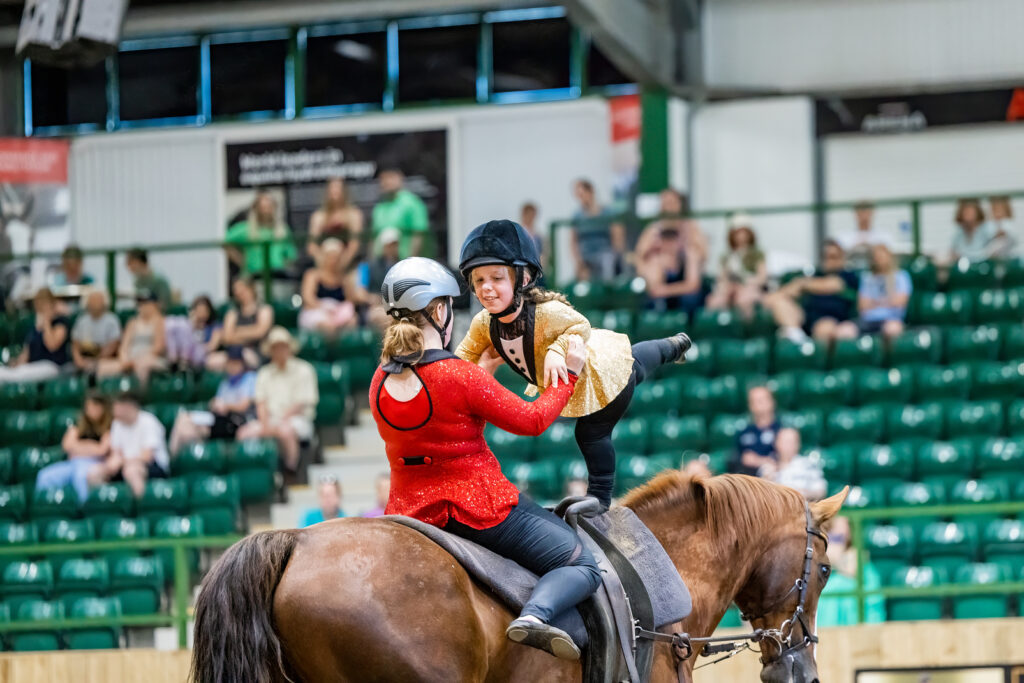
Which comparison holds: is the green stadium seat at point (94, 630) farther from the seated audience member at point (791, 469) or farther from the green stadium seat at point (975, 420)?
the green stadium seat at point (975, 420)

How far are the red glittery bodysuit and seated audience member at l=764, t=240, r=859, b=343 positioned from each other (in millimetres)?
8019

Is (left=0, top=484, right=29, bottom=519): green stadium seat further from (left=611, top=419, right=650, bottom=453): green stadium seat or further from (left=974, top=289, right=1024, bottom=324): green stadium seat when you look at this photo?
(left=974, top=289, right=1024, bottom=324): green stadium seat

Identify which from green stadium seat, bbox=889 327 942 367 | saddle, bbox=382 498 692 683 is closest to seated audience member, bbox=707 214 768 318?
green stadium seat, bbox=889 327 942 367

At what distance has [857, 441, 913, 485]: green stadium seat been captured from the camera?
1057 cm

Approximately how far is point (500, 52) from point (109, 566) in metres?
9.08

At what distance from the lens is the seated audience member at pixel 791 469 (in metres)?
9.45

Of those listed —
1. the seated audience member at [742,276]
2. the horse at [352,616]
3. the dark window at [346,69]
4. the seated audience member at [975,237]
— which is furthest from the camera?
the dark window at [346,69]

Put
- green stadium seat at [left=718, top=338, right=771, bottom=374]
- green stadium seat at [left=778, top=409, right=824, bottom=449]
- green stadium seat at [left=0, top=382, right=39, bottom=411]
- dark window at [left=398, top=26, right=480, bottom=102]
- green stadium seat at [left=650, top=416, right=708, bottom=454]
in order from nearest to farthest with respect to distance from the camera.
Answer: green stadium seat at [left=778, top=409, right=824, bottom=449] < green stadium seat at [left=650, top=416, right=708, bottom=454] < green stadium seat at [left=718, top=338, right=771, bottom=374] < green stadium seat at [left=0, top=382, right=39, bottom=411] < dark window at [left=398, top=26, right=480, bottom=102]

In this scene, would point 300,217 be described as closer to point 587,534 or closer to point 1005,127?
point 1005,127

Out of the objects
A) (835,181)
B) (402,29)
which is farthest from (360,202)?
(835,181)

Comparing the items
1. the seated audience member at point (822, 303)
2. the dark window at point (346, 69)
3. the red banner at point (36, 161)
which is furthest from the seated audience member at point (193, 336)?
the dark window at point (346, 69)

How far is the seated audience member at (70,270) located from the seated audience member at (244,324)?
2225 mm

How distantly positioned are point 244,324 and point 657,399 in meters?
3.78

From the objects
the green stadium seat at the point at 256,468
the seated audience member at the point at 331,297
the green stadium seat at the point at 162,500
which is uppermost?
the seated audience member at the point at 331,297
